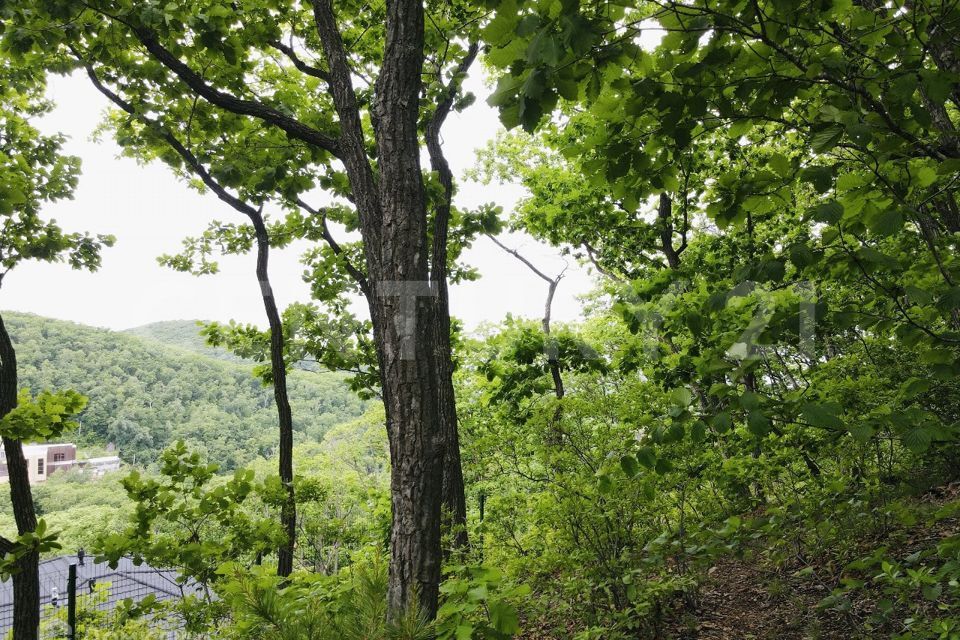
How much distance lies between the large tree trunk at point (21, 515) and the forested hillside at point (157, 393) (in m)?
43.3

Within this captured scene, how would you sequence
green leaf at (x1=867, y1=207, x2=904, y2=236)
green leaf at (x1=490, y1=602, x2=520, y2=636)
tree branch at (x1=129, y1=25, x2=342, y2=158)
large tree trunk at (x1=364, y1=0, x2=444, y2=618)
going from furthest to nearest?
tree branch at (x1=129, y1=25, x2=342, y2=158) → large tree trunk at (x1=364, y1=0, x2=444, y2=618) → green leaf at (x1=490, y1=602, x2=520, y2=636) → green leaf at (x1=867, y1=207, x2=904, y2=236)

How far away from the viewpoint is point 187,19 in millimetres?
3096

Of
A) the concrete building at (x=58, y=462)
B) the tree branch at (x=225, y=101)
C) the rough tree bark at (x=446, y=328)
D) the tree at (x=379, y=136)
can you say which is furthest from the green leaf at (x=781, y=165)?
the concrete building at (x=58, y=462)

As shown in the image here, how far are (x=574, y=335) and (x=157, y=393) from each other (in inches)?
2749

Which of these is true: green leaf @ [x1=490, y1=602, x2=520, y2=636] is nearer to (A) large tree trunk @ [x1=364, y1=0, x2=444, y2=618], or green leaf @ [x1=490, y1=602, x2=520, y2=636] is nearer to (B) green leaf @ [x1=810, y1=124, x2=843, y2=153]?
(A) large tree trunk @ [x1=364, y1=0, x2=444, y2=618]

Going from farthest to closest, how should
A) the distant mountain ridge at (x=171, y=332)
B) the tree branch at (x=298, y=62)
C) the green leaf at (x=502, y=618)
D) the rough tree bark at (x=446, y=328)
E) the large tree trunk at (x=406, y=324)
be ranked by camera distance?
the distant mountain ridge at (x=171, y=332)
the tree branch at (x=298, y=62)
the rough tree bark at (x=446, y=328)
the large tree trunk at (x=406, y=324)
the green leaf at (x=502, y=618)

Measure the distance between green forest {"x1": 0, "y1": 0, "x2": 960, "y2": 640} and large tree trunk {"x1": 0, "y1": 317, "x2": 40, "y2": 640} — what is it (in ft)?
0.07

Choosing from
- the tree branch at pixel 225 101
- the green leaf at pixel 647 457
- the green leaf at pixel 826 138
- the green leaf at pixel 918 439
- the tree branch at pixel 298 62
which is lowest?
the green leaf at pixel 647 457

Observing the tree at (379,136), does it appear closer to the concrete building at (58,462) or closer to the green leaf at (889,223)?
the green leaf at (889,223)

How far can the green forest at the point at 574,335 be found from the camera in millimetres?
1572

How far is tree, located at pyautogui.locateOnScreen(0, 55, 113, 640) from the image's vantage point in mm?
2598

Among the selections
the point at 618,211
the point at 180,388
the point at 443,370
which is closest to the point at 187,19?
the point at 443,370

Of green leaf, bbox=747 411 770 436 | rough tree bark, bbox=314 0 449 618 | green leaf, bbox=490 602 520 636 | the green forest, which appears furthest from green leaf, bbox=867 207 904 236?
rough tree bark, bbox=314 0 449 618

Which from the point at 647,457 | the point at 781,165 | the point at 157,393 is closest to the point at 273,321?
the point at 647,457
